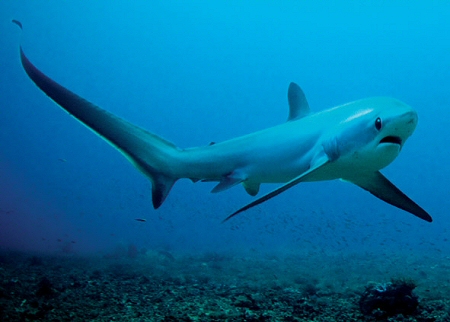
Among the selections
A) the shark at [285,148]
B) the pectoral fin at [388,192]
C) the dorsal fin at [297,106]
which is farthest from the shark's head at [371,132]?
the dorsal fin at [297,106]

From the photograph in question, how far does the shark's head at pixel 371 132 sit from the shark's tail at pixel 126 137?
1.82 meters

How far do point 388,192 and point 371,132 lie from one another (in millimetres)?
1480

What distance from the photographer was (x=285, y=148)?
4070 mm

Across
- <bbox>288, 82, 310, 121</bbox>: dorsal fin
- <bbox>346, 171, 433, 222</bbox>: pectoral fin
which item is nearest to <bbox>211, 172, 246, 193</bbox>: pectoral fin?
<bbox>288, 82, 310, 121</bbox>: dorsal fin

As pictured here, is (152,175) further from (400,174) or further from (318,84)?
(400,174)

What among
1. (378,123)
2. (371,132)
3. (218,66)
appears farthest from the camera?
(218,66)

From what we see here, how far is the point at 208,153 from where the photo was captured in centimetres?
433

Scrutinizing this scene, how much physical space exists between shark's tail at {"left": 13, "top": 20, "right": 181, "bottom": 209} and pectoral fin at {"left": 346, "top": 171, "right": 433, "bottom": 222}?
2.29 meters

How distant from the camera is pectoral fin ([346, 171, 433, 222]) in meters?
4.28

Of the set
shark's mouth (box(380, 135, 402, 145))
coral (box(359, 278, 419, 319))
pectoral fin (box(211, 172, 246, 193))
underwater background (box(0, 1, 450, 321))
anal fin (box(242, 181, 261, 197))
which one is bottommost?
coral (box(359, 278, 419, 319))

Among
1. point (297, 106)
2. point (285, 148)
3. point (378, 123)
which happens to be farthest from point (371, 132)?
point (297, 106)

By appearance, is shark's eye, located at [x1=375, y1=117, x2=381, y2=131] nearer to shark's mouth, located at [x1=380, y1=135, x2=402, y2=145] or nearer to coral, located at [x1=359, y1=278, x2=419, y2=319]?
shark's mouth, located at [x1=380, y1=135, x2=402, y2=145]

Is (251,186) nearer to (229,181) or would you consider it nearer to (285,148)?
(229,181)

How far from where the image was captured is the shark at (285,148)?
326cm
